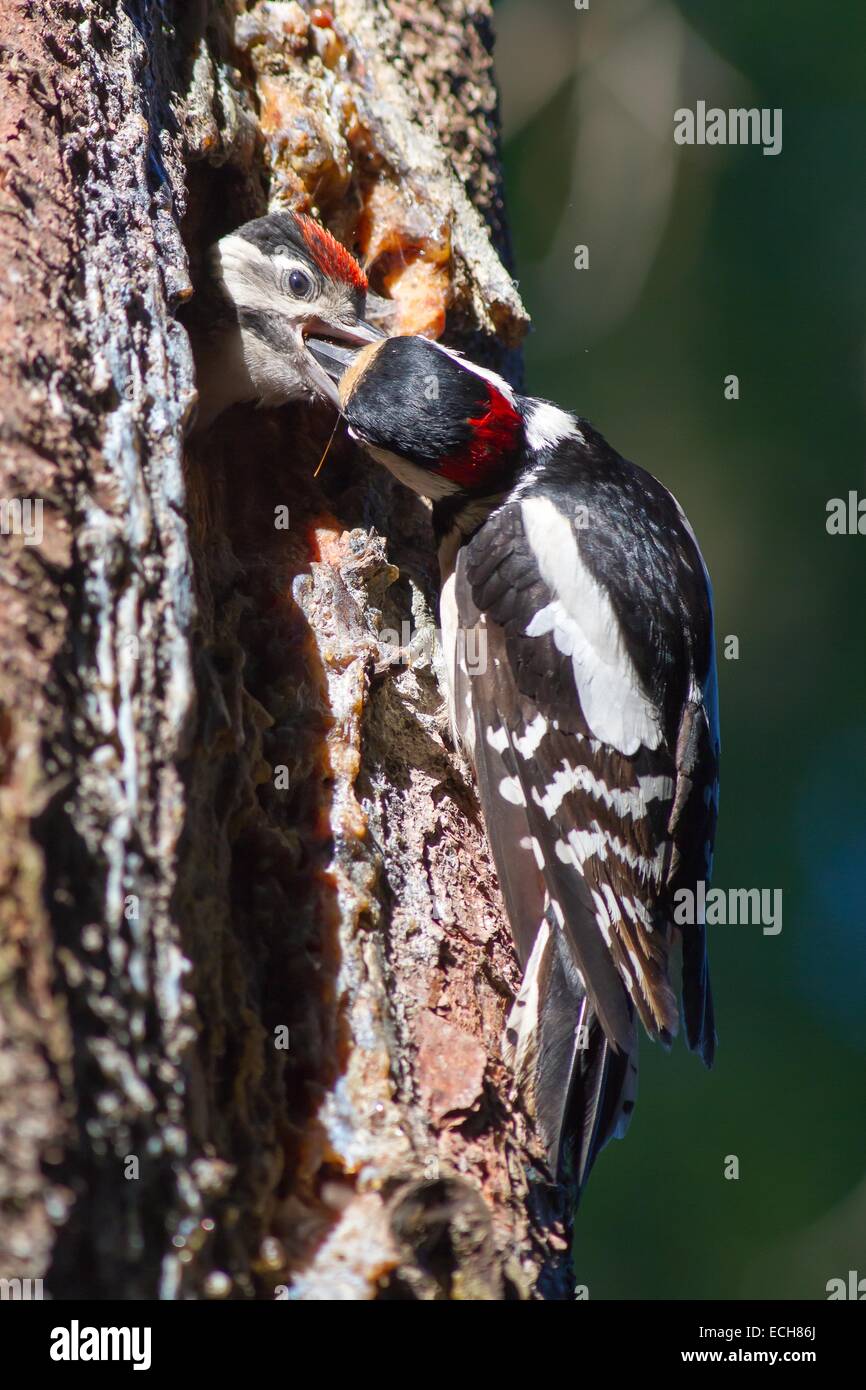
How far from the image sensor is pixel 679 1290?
4.54 m

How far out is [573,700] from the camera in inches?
94.3

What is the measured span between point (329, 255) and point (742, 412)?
2.99m

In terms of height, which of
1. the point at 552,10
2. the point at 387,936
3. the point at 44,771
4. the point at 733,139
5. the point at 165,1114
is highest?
the point at 552,10

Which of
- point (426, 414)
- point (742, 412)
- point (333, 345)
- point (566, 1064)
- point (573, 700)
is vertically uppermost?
point (742, 412)

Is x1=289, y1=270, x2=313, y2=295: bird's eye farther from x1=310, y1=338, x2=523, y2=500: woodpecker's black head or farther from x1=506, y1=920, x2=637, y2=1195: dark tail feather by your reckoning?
x1=506, y1=920, x2=637, y2=1195: dark tail feather

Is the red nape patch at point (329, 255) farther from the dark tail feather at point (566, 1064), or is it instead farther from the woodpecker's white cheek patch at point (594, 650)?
the dark tail feather at point (566, 1064)

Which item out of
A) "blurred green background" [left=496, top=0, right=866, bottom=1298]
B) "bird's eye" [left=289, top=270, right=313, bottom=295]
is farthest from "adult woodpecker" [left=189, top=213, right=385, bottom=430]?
"blurred green background" [left=496, top=0, right=866, bottom=1298]

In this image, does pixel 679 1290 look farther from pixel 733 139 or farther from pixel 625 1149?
pixel 733 139

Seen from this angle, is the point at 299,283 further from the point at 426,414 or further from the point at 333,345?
the point at 426,414

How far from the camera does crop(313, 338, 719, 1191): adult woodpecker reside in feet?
7.19

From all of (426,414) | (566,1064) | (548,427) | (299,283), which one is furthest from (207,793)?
(548,427)
